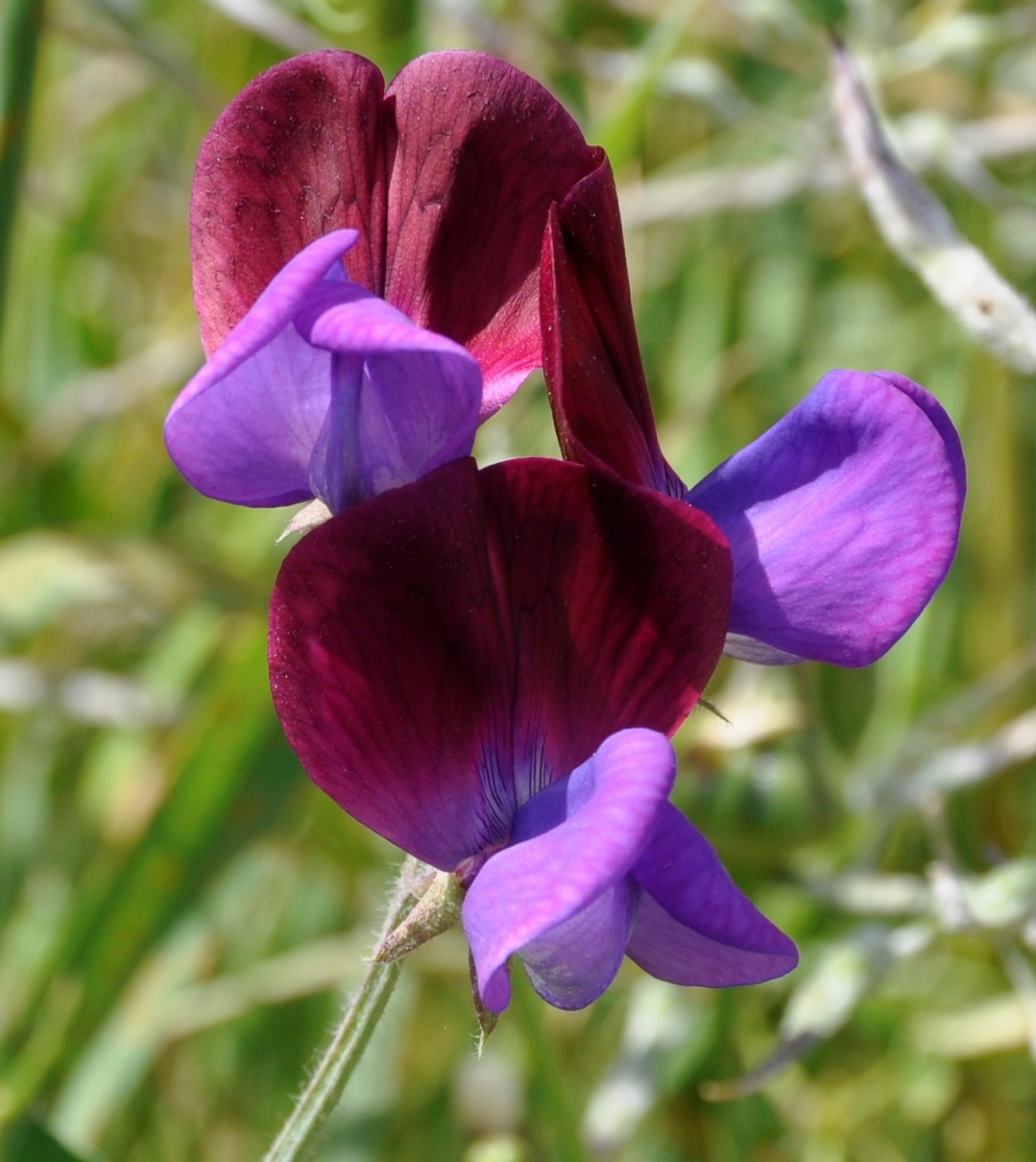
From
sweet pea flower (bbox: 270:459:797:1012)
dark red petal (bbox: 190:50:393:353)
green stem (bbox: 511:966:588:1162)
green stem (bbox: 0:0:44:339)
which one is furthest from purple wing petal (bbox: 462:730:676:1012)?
green stem (bbox: 0:0:44:339)

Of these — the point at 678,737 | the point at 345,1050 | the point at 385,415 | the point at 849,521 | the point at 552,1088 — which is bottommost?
the point at 678,737

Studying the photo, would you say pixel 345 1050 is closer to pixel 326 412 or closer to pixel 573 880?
pixel 573 880

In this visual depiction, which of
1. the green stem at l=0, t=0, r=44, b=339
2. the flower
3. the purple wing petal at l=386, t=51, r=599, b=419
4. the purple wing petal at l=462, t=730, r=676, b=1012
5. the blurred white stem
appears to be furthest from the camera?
the green stem at l=0, t=0, r=44, b=339

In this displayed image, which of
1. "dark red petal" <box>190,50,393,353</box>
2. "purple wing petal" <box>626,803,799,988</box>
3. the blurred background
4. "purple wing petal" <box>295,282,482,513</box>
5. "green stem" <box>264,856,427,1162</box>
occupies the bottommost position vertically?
the blurred background

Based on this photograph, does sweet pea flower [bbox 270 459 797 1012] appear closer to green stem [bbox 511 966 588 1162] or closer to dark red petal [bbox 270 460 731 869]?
dark red petal [bbox 270 460 731 869]

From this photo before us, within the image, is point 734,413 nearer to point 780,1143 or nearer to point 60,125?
point 780,1143

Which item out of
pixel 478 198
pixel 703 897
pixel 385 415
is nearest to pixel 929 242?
pixel 478 198

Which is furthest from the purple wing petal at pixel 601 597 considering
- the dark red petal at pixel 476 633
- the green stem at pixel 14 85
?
the green stem at pixel 14 85

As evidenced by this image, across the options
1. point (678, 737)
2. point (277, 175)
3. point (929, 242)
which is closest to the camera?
point (277, 175)
